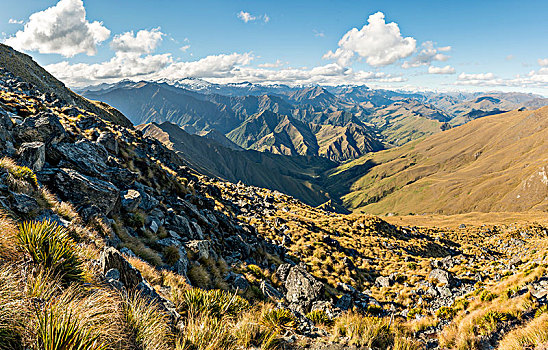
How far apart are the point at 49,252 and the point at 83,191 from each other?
9845 mm

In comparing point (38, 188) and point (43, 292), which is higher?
point (38, 188)

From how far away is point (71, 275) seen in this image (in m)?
5.35

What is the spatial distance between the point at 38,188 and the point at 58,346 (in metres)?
10.9

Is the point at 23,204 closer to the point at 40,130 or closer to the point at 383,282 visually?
the point at 40,130

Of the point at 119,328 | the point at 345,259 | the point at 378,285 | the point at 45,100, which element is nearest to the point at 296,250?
the point at 345,259

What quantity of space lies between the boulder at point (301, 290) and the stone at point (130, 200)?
1220 centimetres

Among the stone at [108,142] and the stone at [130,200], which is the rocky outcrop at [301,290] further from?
the stone at [108,142]

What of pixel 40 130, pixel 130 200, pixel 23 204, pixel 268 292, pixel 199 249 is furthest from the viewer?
pixel 40 130

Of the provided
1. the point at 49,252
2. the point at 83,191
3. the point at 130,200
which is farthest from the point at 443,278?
the point at 83,191

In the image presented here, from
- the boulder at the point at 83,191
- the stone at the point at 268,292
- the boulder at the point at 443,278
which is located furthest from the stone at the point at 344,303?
the boulder at the point at 83,191

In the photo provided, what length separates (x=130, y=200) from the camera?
16625mm

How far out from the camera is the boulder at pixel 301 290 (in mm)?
15969

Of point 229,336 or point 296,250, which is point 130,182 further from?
point 296,250

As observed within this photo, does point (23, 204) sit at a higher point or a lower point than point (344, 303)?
higher
